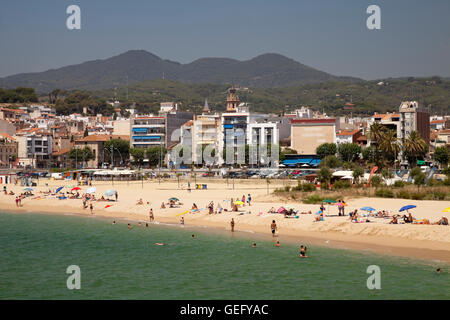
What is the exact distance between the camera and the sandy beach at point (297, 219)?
28.6 m

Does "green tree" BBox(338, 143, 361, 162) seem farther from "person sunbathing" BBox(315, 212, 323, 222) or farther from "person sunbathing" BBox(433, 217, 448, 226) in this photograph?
"person sunbathing" BBox(433, 217, 448, 226)

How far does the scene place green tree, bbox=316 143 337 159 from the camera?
95188 millimetres

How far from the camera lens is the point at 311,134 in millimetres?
106000

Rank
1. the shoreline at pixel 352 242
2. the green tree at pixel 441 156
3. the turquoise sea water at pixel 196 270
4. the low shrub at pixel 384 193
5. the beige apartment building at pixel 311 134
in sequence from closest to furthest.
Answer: the turquoise sea water at pixel 196 270 < the shoreline at pixel 352 242 < the low shrub at pixel 384 193 < the green tree at pixel 441 156 < the beige apartment building at pixel 311 134

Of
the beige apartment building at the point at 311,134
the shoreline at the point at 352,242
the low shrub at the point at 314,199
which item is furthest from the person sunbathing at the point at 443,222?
the beige apartment building at the point at 311,134

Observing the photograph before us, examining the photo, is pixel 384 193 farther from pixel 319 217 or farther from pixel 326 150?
pixel 326 150

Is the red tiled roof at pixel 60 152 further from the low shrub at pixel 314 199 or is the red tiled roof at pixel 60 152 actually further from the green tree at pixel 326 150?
the low shrub at pixel 314 199

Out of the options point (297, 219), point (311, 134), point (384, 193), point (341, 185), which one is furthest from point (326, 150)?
point (297, 219)

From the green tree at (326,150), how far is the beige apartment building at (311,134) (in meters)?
7.41

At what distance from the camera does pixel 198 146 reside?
10988 cm

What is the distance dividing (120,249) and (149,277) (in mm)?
6840

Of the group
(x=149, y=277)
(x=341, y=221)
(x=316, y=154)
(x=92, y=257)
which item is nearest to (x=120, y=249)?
(x=92, y=257)

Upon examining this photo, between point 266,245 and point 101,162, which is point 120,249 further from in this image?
point 101,162
